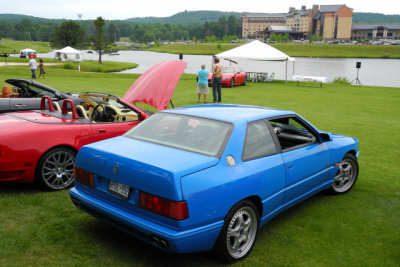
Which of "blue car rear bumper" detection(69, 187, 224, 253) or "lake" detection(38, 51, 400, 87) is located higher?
"lake" detection(38, 51, 400, 87)

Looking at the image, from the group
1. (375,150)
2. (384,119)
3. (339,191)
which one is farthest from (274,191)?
(384,119)

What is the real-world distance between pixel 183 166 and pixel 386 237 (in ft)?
9.03

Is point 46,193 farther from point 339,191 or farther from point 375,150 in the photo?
point 375,150

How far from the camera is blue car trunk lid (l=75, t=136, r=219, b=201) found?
10.2 ft

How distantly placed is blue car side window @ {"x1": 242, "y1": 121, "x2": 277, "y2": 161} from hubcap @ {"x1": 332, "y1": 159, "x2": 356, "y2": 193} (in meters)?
1.98

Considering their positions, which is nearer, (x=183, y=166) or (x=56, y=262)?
(x=183, y=166)

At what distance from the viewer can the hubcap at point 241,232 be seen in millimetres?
3552

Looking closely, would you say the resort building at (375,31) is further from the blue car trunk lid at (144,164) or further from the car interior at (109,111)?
the blue car trunk lid at (144,164)

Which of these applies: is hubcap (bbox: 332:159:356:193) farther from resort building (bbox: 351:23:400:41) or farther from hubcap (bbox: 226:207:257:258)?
resort building (bbox: 351:23:400:41)

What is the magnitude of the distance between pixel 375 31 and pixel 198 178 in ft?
694

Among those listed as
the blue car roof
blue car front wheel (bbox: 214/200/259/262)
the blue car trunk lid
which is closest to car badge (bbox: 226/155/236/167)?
the blue car trunk lid

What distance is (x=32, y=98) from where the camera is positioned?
30.1 feet

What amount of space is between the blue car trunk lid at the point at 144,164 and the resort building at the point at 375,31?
669 feet

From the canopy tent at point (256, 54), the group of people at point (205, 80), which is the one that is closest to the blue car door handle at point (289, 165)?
the group of people at point (205, 80)
